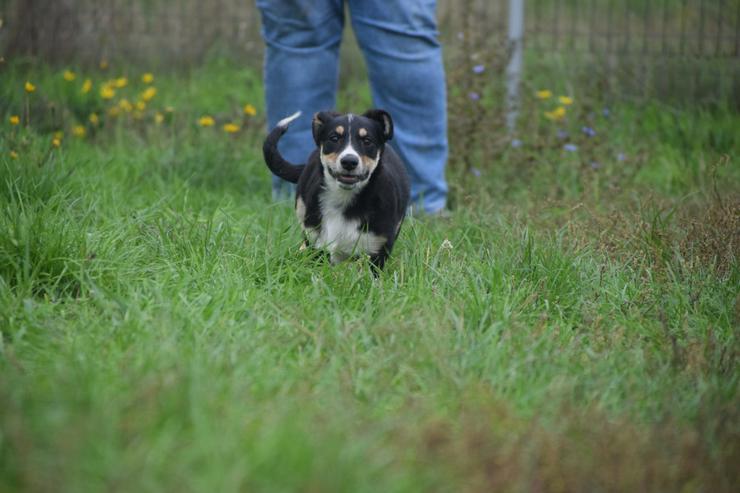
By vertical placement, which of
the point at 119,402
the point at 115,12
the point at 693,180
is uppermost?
the point at 115,12

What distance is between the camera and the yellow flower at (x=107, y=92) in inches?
199

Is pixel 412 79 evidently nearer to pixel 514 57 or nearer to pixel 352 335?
pixel 514 57

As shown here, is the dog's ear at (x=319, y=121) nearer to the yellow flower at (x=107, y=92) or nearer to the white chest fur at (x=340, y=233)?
the white chest fur at (x=340, y=233)

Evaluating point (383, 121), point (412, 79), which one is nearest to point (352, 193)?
point (383, 121)

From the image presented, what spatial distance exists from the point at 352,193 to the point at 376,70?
3.44 feet

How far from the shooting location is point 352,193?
321 centimetres

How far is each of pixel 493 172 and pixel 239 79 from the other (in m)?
2.47

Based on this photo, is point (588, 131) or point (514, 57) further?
point (514, 57)

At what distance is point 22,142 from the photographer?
379 centimetres

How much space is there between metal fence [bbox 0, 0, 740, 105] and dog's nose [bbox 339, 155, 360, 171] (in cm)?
251

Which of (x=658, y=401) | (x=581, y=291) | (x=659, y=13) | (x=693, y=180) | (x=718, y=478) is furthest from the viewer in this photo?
(x=659, y=13)

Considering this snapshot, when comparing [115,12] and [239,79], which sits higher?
[115,12]

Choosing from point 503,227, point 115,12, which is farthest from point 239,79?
point 503,227

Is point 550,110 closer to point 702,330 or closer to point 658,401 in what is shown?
point 702,330
